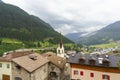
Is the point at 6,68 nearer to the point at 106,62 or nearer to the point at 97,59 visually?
the point at 97,59

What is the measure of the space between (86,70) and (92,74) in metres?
2.02

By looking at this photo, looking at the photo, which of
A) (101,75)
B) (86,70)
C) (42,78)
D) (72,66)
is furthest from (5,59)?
(101,75)

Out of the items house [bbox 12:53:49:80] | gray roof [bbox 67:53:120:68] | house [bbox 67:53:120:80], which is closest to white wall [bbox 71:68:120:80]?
house [bbox 67:53:120:80]

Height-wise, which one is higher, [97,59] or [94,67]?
[97,59]

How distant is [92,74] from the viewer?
53500 millimetres

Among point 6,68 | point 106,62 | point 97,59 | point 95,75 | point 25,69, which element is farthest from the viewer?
point 6,68

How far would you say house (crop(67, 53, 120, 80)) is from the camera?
165 feet

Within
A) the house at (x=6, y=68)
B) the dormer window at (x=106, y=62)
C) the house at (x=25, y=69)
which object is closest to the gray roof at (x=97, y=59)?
the dormer window at (x=106, y=62)

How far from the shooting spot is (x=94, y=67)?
53.0 m

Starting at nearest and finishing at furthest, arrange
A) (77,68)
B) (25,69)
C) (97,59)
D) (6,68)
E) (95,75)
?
(25,69) → (95,75) → (97,59) → (77,68) → (6,68)

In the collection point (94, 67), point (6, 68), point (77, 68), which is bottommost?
point (77, 68)

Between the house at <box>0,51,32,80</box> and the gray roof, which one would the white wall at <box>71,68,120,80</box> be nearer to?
the gray roof

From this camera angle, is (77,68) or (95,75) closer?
(95,75)

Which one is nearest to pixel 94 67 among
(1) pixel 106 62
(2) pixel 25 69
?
(1) pixel 106 62
